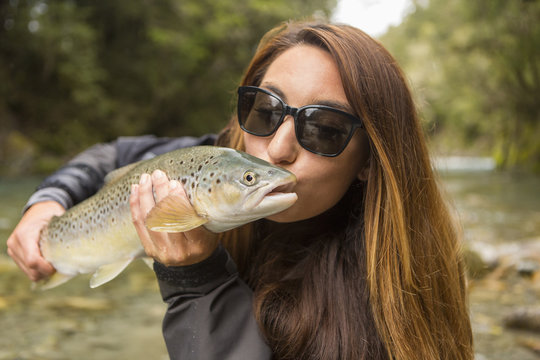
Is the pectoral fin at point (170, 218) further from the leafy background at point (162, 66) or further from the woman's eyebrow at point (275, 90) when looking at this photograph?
the leafy background at point (162, 66)

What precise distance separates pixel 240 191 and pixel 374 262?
0.64 m

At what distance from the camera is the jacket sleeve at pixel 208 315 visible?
1.63m

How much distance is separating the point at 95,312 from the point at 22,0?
17.5 meters

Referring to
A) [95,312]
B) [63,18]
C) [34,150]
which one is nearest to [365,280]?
[95,312]

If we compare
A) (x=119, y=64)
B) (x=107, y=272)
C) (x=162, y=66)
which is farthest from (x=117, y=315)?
(x=162, y=66)

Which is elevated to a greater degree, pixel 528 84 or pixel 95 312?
pixel 528 84

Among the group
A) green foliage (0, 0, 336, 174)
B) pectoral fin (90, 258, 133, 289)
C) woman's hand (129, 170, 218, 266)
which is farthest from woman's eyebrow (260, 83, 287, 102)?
green foliage (0, 0, 336, 174)

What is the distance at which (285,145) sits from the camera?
1779 millimetres

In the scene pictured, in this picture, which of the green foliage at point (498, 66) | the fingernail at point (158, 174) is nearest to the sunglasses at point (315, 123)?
the fingernail at point (158, 174)

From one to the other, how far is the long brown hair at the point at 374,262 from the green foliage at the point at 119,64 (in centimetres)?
1642

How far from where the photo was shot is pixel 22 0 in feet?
57.1

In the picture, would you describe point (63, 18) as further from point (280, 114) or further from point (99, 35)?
point (280, 114)

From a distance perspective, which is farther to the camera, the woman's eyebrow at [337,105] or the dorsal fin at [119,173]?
the dorsal fin at [119,173]

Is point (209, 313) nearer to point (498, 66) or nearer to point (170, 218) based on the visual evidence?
point (170, 218)
